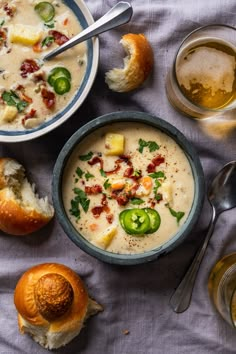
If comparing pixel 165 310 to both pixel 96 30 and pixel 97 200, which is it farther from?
pixel 96 30

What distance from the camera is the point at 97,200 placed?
2.86 metres

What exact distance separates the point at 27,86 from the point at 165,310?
1.40 m

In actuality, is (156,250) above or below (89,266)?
above

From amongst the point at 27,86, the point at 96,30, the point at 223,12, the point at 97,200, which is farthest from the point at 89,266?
the point at 223,12

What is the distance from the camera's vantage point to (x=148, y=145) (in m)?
2.90

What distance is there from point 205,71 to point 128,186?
0.74 meters

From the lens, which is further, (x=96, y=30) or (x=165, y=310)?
(x=165, y=310)

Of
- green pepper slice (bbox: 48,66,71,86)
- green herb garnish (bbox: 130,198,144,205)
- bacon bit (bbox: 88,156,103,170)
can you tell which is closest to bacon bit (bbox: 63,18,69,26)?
green pepper slice (bbox: 48,66,71,86)

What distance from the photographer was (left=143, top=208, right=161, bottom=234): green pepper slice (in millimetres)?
2824

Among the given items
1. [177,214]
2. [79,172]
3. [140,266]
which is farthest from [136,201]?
[140,266]

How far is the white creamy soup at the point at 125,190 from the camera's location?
112 inches

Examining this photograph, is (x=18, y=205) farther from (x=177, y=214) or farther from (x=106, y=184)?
(x=177, y=214)

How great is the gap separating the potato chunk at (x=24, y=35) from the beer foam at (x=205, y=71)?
750 mm

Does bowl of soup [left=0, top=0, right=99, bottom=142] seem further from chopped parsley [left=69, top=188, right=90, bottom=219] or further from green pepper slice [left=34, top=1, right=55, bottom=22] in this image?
chopped parsley [left=69, top=188, right=90, bottom=219]
